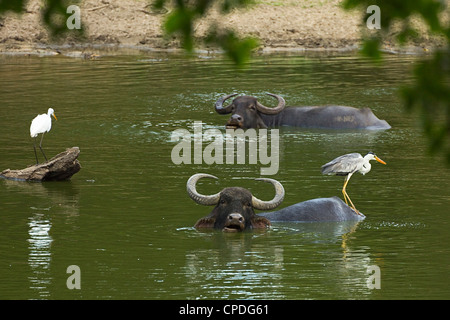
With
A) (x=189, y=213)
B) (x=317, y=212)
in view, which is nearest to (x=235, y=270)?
(x=317, y=212)

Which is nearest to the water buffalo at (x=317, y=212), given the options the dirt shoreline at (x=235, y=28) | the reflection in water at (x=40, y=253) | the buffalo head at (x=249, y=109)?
the reflection in water at (x=40, y=253)

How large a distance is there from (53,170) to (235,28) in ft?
74.6

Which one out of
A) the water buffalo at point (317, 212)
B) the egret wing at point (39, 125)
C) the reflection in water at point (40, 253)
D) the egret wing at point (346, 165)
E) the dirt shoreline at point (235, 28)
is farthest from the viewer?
the dirt shoreline at point (235, 28)

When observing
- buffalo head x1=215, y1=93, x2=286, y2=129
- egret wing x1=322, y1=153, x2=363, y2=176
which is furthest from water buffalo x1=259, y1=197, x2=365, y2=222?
buffalo head x1=215, y1=93, x2=286, y2=129

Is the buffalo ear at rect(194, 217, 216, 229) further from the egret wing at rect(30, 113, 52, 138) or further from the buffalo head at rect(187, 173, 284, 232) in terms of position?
the egret wing at rect(30, 113, 52, 138)

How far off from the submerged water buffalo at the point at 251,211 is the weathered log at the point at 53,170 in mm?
3247

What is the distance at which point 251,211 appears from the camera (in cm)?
1144

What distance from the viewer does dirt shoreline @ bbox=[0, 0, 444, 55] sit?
3606 cm

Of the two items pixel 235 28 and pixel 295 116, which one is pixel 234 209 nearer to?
pixel 295 116

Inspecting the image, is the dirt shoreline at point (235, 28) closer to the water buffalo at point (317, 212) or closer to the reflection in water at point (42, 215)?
the reflection in water at point (42, 215)

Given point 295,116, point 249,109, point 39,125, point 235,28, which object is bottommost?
point 235,28

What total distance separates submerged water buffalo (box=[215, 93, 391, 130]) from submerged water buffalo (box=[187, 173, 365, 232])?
25.5 ft

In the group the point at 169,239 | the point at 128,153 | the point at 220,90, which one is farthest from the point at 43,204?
the point at 220,90

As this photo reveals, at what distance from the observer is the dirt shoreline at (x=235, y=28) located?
36.1 metres
